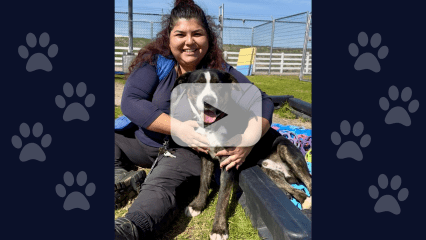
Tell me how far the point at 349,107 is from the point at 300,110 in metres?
4.83

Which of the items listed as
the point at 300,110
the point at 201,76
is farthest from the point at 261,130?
the point at 300,110

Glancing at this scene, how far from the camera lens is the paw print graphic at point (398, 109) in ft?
3.50

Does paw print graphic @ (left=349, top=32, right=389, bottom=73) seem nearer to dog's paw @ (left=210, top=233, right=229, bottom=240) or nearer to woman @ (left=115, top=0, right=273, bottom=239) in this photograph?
woman @ (left=115, top=0, right=273, bottom=239)

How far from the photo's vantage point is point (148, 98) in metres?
2.69

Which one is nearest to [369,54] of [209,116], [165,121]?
[209,116]

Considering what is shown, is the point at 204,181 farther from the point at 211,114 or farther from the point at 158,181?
the point at 211,114

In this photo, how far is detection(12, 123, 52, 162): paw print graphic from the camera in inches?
39.9

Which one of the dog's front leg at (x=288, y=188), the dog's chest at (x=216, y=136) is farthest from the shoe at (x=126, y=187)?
the dog's front leg at (x=288, y=188)

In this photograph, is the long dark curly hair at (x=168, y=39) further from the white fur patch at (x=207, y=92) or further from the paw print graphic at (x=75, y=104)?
the paw print graphic at (x=75, y=104)

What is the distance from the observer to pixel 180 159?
9.11ft

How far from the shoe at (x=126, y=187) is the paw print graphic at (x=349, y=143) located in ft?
6.79

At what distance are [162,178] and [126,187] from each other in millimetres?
446

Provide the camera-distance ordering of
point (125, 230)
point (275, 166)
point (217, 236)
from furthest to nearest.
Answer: point (275, 166) → point (217, 236) → point (125, 230)
